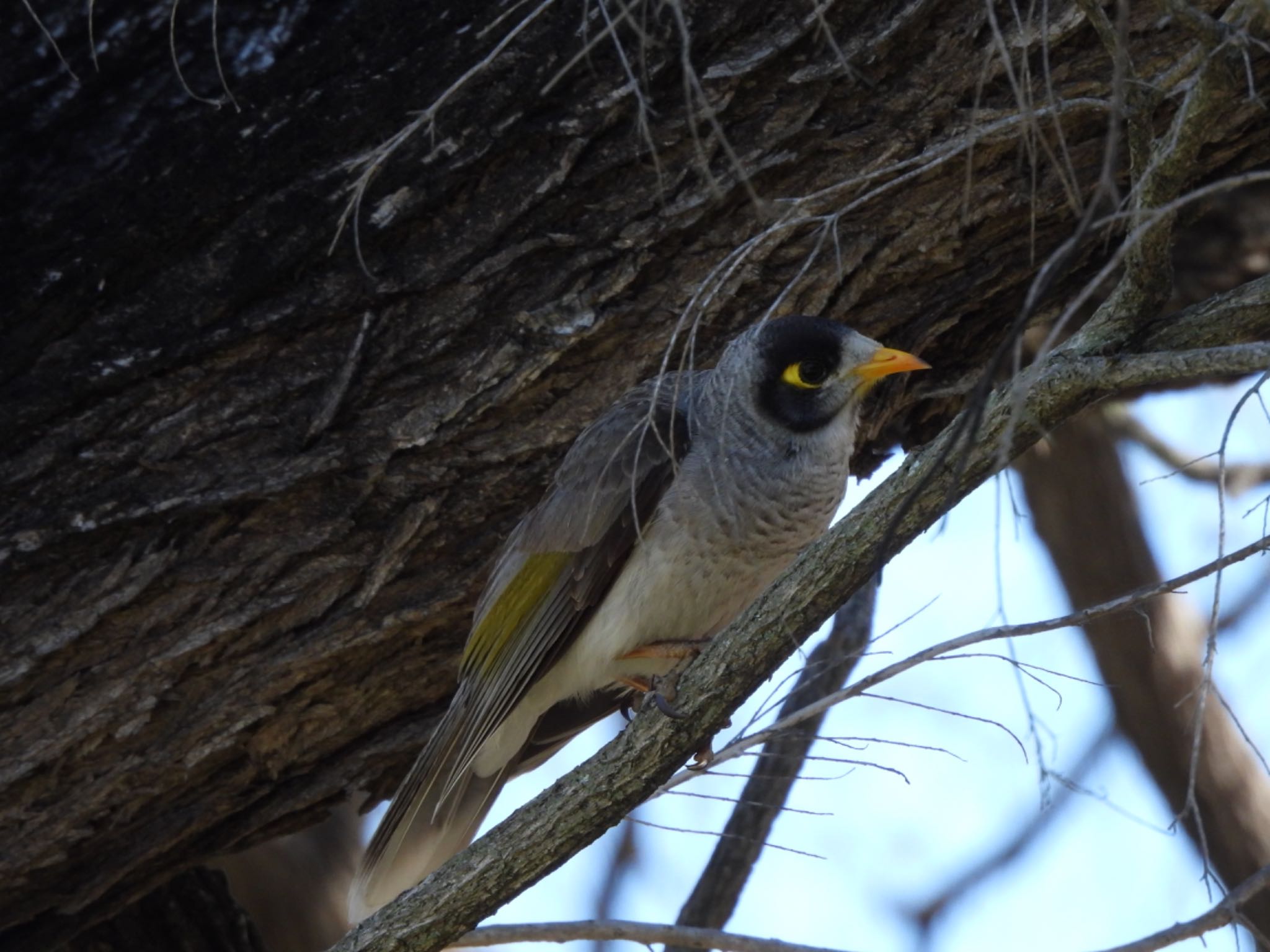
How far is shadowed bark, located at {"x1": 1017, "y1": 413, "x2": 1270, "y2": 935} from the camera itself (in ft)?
16.7

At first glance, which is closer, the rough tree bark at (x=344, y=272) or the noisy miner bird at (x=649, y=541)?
the rough tree bark at (x=344, y=272)

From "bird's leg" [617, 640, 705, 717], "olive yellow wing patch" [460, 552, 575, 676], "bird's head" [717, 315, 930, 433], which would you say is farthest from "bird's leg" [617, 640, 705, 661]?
"bird's head" [717, 315, 930, 433]

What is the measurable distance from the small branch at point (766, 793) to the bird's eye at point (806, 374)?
0.92 metres

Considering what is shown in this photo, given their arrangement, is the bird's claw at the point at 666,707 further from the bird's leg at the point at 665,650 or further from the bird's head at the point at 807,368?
the bird's head at the point at 807,368

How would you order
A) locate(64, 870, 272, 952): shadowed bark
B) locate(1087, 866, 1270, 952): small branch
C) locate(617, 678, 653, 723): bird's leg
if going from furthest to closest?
1. locate(64, 870, 272, 952): shadowed bark
2. locate(617, 678, 653, 723): bird's leg
3. locate(1087, 866, 1270, 952): small branch

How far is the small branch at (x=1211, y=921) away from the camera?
8.32 feet

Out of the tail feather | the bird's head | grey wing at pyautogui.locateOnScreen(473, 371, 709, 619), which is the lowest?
the tail feather

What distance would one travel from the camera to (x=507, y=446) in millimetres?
3896

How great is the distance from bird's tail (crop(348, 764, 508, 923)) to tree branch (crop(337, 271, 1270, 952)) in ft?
3.00

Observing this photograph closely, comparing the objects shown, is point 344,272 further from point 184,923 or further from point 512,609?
point 184,923

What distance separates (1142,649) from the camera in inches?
215

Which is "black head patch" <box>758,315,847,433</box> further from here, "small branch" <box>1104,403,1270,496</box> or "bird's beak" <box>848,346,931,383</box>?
"small branch" <box>1104,403,1270,496</box>

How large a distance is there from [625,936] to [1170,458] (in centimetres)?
375

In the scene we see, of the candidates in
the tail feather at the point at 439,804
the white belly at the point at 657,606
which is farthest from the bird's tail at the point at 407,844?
the white belly at the point at 657,606
